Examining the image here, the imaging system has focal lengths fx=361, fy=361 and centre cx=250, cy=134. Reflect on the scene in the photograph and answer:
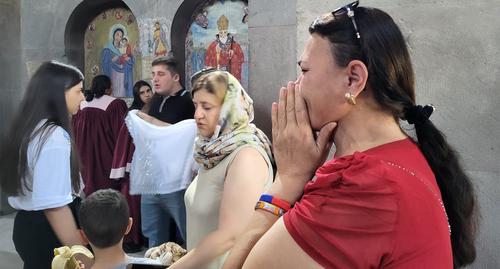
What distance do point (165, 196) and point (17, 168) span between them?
0.85 metres

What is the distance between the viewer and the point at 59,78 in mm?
1630

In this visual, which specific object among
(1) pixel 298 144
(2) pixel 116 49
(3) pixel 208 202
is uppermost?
(2) pixel 116 49

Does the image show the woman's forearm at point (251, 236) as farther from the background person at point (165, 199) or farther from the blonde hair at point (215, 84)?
the background person at point (165, 199)

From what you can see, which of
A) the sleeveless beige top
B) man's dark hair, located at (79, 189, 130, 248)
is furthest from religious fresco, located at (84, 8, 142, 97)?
the sleeveless beige top

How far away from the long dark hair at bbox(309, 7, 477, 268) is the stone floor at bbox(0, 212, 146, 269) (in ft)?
4.28

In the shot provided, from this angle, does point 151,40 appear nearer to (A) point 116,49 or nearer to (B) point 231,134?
(A) point 116,49

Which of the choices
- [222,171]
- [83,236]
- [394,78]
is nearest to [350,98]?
[394,78]

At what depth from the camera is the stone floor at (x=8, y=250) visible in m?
1.65

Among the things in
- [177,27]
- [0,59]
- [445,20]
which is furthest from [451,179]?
[177,27]

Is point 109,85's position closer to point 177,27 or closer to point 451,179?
point 177,27

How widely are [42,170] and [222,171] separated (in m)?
0.78

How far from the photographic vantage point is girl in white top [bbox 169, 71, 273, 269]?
1.32 meters

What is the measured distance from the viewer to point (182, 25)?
126 inches

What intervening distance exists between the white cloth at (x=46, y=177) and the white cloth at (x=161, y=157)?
62 centimetres
